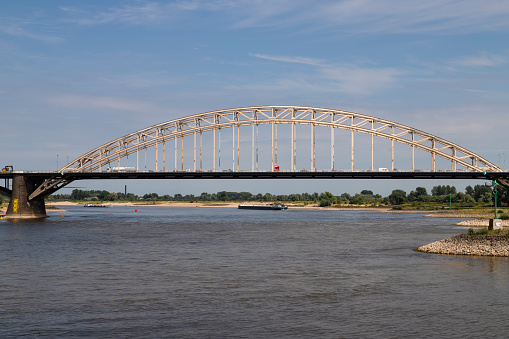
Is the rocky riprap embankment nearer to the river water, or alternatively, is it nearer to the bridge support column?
the river water

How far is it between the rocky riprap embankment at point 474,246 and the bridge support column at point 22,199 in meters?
73.1

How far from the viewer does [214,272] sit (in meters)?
34.9

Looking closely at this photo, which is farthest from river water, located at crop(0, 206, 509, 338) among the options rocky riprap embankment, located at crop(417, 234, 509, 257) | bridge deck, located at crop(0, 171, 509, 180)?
bridge deck, located at crop(0, 171, 509, 180)

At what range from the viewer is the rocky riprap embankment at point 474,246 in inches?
1640

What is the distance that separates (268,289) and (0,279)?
1540 cm

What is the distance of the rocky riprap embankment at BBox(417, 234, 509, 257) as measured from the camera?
137ft

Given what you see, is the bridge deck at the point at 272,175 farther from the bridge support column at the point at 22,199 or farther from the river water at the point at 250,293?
the river water at the point at 250,293

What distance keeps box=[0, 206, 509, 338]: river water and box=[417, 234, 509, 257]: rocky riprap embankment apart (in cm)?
173

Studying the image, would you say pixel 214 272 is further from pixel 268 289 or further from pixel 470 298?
pixel 470 298

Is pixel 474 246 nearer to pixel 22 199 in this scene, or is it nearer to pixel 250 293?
pixel 250 293

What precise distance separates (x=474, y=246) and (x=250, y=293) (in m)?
22.5

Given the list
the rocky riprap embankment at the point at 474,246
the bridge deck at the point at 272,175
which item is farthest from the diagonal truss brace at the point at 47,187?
the rocky riprap embankment at the point at 474,246

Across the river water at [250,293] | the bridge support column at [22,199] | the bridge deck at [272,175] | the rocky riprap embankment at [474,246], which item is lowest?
the river water at [250,293]

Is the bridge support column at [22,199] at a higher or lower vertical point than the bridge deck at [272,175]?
lower
